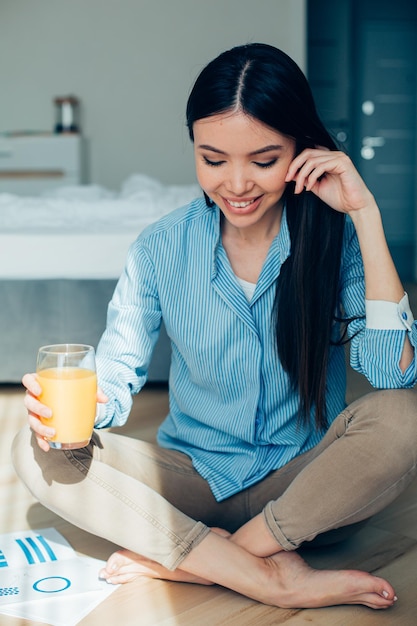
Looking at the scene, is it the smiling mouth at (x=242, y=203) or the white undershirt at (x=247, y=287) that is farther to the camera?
the white undershirt at (x=247, y=287)

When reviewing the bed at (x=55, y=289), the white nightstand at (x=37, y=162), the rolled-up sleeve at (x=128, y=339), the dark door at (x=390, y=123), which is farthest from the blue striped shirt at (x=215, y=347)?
the dark door at (x=390, y=123)

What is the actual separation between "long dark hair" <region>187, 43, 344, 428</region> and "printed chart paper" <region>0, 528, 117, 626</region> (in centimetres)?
52

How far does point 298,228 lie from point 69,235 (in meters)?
1.63

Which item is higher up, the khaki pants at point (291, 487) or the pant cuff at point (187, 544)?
the khaki pants at point (291, 487)

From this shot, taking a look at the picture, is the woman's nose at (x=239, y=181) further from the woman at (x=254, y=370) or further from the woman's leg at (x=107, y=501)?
the woman's leg at (x=107, y=501)

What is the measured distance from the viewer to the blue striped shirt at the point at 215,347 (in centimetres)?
149

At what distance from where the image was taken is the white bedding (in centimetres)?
295

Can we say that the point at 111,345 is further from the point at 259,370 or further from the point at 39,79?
the point at 39,79

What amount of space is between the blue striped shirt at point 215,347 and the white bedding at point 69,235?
140 cm

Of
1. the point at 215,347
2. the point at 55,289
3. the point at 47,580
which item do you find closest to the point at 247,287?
the point at 215,347

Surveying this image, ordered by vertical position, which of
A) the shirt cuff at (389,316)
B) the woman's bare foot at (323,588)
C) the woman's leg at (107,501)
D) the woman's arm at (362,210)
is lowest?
the woman's bare foot at (323,588)

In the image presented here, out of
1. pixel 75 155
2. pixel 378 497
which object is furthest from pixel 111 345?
pixel 75 155

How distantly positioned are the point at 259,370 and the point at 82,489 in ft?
1.29

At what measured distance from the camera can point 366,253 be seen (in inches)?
56.2
